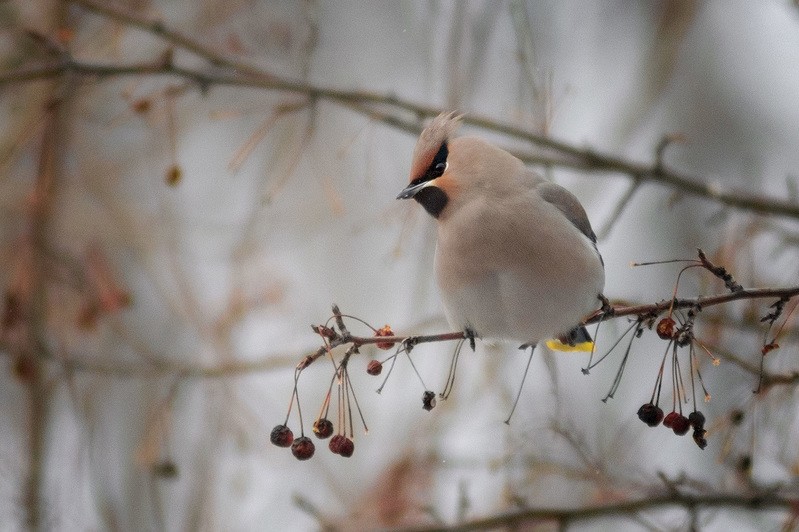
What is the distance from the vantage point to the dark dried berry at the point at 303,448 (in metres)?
2.53

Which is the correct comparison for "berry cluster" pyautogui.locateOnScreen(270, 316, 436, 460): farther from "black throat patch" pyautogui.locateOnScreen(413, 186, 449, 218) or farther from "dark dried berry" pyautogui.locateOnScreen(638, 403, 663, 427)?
"black throat patch" pyautogui.locateOnScreen(413, 186, 449, 218)

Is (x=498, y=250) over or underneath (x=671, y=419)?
over

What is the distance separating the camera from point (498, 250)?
3.13 metres

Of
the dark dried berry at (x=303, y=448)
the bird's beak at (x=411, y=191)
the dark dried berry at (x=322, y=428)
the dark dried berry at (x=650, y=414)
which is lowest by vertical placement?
the dark dried berry at (x=650, y=414)

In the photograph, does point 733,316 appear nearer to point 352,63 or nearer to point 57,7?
point 57,7

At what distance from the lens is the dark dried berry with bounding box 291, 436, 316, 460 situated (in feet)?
8.30

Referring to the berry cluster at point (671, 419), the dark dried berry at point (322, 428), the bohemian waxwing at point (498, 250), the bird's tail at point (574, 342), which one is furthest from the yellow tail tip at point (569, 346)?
the dark dried berry at point (322, 428)

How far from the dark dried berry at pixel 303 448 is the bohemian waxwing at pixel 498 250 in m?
0.84

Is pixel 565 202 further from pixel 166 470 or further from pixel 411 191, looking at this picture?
pixel 166 470

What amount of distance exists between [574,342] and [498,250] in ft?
1.94

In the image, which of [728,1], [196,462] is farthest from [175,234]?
[728,1]

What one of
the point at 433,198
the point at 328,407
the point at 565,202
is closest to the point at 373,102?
the point at 433,198

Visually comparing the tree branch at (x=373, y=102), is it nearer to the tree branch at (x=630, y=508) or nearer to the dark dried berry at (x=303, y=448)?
the tree branch at (x=630, y=508)

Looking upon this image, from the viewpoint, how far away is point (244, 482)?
16.0 feet
